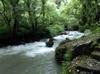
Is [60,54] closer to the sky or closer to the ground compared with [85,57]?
closer to the ground

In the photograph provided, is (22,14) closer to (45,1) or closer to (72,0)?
(45,1)

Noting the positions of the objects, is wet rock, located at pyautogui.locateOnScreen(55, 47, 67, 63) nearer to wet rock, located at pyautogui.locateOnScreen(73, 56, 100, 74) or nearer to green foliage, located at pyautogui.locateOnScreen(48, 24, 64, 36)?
wet rock, located at pyautogui.locateOnScreen(73, 56, 100, 74)

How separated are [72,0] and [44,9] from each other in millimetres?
9856

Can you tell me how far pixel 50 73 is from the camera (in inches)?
519

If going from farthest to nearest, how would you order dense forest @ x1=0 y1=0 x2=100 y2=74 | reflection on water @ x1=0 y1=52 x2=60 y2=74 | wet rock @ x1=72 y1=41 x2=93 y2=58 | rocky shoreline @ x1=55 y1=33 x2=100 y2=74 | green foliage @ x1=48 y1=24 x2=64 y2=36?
green foliage @ x1=48 y1=24 x2=64 y2=36 < dense forest @ x1=0 y1=0 x2=100 y2=74 < reflection on water @ x1=0 y1=52 x2=60 y2=74 < wet rock @ x1=72 y1=41 x2=93 y2=58 < rocky shoreline @ x1=55 y1=33 x2=100 y2=74

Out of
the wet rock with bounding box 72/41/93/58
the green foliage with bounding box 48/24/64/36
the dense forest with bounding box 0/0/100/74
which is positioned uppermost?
the wet rock with bounding box 72/41/93/58

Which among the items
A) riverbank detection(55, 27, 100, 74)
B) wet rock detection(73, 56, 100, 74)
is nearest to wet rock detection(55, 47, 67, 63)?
riverbank detection(55, 27, 100, 74)

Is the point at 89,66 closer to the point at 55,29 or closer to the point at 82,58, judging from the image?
the point at 82,58

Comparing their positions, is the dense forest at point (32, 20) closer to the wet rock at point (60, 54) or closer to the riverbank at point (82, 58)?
the wet rock at point (60, 54)

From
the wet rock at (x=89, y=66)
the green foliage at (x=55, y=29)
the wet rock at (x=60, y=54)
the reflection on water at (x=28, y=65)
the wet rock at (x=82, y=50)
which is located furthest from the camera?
the green foliage at (x=55, y=29)

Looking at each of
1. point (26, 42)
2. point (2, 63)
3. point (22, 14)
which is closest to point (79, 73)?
point (2, 63)

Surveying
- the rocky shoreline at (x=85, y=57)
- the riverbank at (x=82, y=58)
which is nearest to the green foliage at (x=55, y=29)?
the riverbank at (x=82, y=58)

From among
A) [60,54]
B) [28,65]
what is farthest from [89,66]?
[28,65]

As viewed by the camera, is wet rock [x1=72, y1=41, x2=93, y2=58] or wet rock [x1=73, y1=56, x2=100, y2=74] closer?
wet rock [x1=73, y1=56, x2=100, y2=74]
